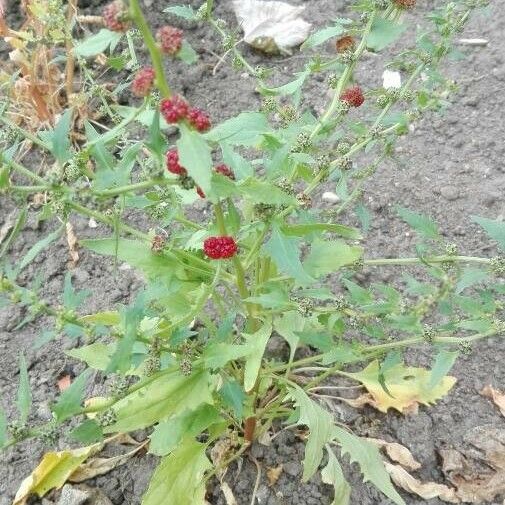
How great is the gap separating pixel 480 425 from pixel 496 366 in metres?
0.22

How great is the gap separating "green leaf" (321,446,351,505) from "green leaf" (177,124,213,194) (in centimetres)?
108

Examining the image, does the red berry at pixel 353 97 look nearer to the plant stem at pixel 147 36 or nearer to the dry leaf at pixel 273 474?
the plant stem at pixel 147 36

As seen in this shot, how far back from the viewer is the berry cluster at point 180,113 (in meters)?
1.09

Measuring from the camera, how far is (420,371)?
6.86ft

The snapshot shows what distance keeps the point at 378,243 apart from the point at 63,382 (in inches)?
48.4

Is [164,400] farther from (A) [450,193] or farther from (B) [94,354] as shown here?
(A) [450,193]

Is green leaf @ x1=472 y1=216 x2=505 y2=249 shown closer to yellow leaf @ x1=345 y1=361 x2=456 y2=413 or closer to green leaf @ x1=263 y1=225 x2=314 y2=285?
green leaf @ x1=263 y1=225 x2=314 y2=285

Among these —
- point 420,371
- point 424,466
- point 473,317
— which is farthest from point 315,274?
point 424,466

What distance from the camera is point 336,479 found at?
1.83m

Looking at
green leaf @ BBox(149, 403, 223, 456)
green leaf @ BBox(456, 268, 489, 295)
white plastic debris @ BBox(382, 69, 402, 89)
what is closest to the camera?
green leaf @ BBox(456, 268, 489, 295)

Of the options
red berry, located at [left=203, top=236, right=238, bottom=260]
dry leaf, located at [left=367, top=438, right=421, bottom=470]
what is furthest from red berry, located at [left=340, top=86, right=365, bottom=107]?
dry leaf, located at [left=367, top=438, right=421, bottom=470]

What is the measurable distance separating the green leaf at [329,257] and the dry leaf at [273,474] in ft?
2.06

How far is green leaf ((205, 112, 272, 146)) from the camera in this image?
1.23m

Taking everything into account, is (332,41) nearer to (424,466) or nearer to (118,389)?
(424,466)
